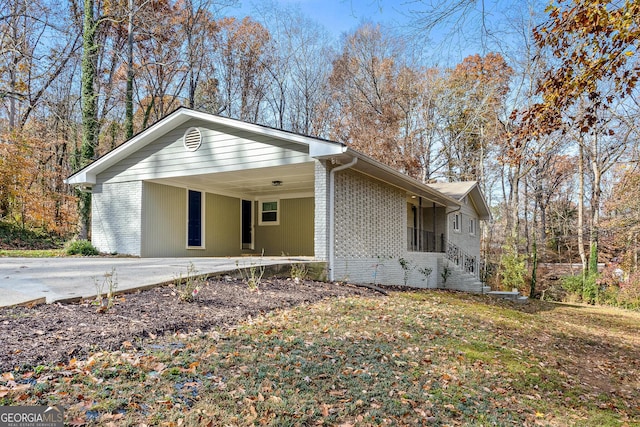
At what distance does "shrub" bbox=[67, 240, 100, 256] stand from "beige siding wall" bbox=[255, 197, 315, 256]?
5.85 m

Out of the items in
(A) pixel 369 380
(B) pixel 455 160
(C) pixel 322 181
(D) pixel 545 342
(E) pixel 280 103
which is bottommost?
(D) pixel 545 342

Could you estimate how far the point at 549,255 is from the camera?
2958 cm

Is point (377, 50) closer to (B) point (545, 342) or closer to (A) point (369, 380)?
(B) point (545, 342)

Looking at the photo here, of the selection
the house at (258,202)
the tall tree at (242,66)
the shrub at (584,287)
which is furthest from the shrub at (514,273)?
the tall tree at (242,66)

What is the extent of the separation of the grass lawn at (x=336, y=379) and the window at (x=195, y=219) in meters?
8.49

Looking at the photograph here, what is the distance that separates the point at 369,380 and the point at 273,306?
249cm

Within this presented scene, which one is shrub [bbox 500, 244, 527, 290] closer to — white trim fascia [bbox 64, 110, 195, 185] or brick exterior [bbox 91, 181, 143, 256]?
white trim fascia [bbox 64, 110, 195, 185]

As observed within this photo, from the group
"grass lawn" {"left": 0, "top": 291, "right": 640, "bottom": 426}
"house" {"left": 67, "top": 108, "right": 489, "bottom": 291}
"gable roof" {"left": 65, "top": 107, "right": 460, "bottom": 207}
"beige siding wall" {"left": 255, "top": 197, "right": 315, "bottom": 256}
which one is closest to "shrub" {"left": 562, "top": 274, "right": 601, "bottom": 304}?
"house" {"left": 67, "top": 108, "right": 489, "bottom": 291}

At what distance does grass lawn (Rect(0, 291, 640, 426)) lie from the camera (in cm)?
277

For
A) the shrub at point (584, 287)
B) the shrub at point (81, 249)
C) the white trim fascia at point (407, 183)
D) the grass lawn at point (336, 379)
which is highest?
the white trim fascia at point (407, 183)

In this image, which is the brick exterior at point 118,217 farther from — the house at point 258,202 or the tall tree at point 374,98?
the tall tree at point 374,98

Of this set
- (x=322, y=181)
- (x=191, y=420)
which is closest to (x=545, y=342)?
(x=322, y=181)

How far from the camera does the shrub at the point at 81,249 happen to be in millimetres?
12000

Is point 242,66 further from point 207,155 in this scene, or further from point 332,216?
point 332,216
